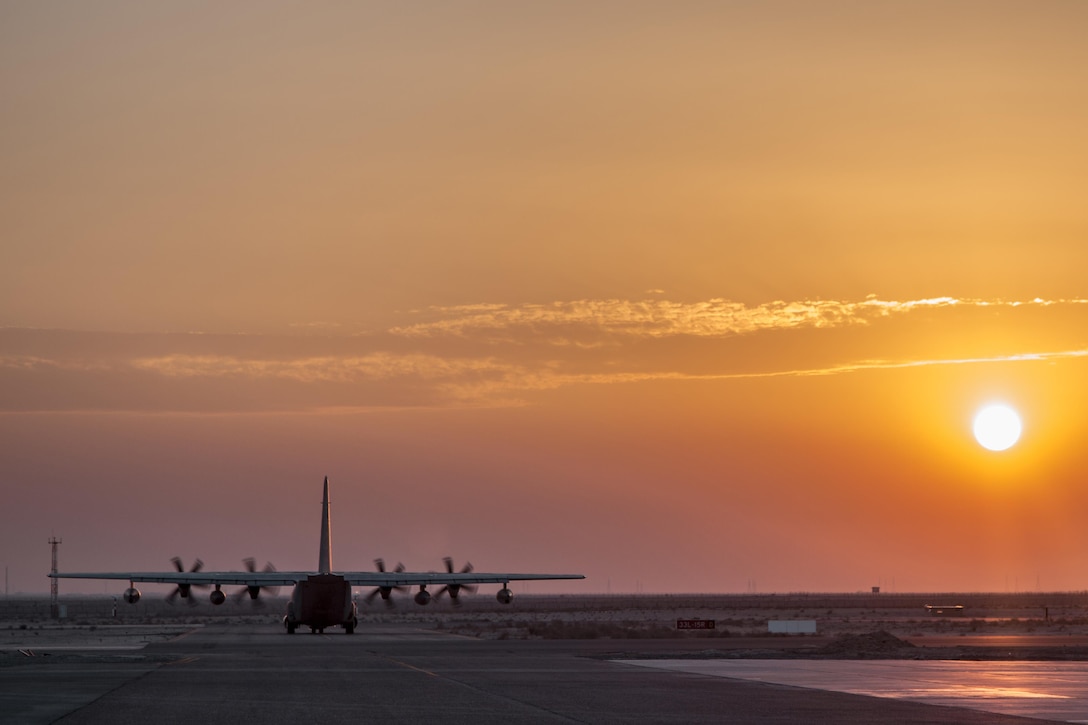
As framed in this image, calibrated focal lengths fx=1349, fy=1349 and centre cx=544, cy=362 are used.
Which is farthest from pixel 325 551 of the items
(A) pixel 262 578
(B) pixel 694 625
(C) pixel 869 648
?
(C) pixel 869 648

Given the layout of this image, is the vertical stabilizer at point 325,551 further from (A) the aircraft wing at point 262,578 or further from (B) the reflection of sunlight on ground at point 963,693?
(B) the reflection of sunlight on ground at point 963,693

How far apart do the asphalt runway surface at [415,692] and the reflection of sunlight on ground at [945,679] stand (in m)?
0.51

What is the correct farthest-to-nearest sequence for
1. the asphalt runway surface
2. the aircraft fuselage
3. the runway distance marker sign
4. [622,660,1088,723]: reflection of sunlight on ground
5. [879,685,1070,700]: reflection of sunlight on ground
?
the runway distance marker sign < the aircraft fuselage < [879,685,1070,700]: reflection of sunlight on ground < [622,660,1088,723]: reflection of sunlight on ground < the asphalt runway surface

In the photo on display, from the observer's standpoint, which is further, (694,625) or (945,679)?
(694,625)

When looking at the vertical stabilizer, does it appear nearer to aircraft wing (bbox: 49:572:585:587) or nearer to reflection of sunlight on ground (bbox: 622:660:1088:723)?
aircraft wing (bbox: 49:572:585:587)

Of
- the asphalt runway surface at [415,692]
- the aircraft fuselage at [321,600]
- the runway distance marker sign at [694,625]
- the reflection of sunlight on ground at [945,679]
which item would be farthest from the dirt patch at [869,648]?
the aircraft fuselage at [321,600]

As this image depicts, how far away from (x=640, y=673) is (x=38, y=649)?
30.6 metres

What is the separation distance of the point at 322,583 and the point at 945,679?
44371 mm

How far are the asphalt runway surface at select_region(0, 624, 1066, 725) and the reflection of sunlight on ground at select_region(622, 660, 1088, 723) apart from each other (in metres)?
0.51

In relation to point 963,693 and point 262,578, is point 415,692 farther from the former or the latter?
point 262,578

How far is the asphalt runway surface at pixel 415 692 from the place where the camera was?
82.0 ft

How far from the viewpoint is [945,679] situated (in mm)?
36094

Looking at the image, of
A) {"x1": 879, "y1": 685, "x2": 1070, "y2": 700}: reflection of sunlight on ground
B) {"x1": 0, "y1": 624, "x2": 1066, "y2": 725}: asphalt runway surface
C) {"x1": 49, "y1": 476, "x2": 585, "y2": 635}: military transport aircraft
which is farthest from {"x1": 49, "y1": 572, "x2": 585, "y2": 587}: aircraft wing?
{"x1": 879, "y1": 685, "x2": 1070, "y2": 700}: reflection of sunlight on ground

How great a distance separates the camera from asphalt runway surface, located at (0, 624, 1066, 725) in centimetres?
2498
